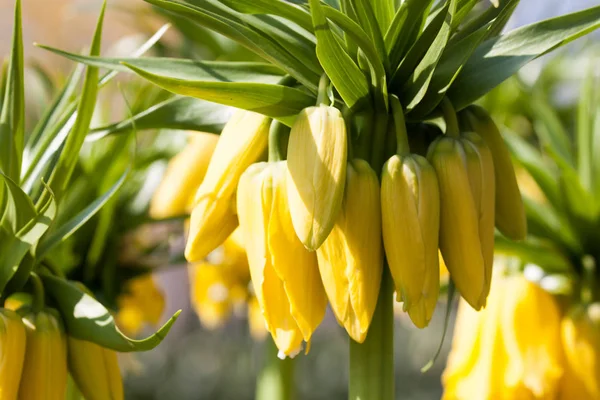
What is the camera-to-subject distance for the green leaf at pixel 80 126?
588 mm

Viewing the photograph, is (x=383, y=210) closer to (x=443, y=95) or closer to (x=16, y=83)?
(x=443, y=95)

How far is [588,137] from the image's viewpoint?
0.89 metres

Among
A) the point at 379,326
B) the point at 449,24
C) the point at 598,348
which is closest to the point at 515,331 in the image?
the point at 598,348

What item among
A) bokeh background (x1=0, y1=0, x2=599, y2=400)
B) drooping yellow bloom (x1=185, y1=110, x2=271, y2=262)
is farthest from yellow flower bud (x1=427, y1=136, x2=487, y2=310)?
bokeh background (x1=0, y1=0, x2=599, y2=400)

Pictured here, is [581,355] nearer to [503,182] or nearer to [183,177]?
[503,182]

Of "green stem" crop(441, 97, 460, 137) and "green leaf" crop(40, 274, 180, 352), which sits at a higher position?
"green stem" crop(441, 97, 460, 137)

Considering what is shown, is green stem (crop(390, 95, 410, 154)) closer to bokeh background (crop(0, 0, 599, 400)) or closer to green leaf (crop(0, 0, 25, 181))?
green leaf (crop(0, 0, 25, 181))

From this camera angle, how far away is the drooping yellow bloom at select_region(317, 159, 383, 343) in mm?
520

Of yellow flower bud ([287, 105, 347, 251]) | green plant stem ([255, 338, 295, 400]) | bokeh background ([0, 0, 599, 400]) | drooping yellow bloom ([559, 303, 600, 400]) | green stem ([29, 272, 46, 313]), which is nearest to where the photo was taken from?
yellow flower bud ([287, 105, 347, 251])

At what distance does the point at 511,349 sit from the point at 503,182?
32 cm

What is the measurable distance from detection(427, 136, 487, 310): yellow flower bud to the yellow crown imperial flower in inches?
2.2

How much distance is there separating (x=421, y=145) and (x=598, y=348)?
0.36 metres

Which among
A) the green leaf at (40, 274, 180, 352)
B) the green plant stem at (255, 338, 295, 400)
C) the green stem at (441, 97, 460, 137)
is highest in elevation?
the green stem at (441, 97, 460, 137)

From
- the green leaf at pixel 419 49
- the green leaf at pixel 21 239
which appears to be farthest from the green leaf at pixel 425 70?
the green leaf at pixel 21 239
